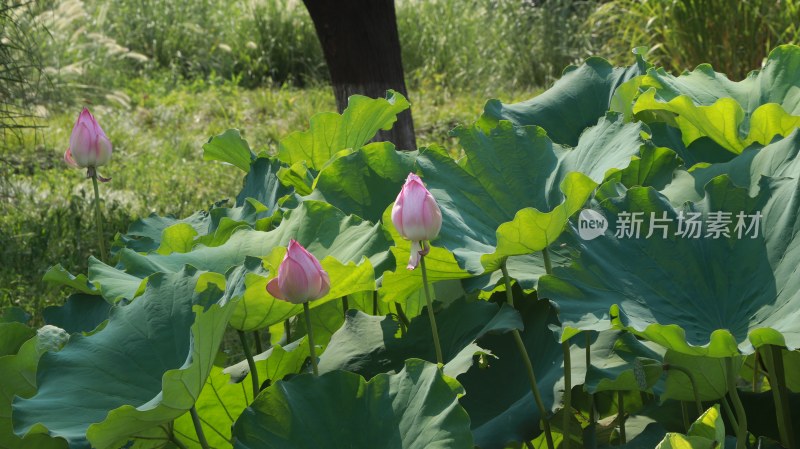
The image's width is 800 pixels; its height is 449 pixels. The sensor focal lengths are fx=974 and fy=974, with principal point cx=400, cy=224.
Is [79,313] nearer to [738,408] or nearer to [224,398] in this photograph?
[224,398]

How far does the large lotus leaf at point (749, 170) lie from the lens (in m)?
1.27

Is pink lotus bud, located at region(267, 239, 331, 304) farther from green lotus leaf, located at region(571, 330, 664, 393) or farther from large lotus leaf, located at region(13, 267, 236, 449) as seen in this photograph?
green lotus leaf, located at region(571, 330, 664, 393)

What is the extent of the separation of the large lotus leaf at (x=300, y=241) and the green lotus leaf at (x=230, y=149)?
1.41 ft

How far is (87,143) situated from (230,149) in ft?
0.86

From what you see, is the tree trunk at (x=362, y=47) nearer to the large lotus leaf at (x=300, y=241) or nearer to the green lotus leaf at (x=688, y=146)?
the green lotus leaf at (x=688, y=146)

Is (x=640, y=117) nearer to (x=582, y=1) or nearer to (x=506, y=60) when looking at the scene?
(x=506, y=60)

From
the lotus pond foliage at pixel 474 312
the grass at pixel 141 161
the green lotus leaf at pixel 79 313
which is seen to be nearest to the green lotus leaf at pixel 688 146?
the lotus pond foliage at pixel 474 312

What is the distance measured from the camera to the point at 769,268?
1.15 metres

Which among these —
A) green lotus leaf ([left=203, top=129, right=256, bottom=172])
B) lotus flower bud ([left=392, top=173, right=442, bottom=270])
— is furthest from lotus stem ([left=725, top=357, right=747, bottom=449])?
green lotus leaf ([left=203, top=129, right=256, bottom=172])

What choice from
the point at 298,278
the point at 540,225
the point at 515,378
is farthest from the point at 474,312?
the point at 298,278

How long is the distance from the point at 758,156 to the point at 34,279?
3404 millimetres

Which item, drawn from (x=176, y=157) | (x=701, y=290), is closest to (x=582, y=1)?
(x=176, y=157)

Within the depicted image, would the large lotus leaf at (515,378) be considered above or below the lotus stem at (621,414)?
above

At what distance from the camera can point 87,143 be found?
1754mm
